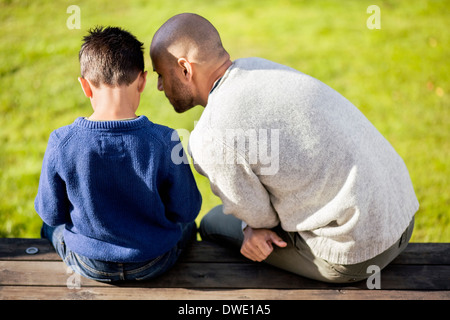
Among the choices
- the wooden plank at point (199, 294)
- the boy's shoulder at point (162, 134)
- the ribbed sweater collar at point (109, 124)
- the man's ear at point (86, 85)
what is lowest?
the wooden plank at point (199, 294)

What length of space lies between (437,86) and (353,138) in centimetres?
380

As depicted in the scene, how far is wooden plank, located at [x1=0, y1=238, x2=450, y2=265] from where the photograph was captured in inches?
88.7

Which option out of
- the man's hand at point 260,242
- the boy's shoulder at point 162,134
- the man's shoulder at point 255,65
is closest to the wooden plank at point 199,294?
the man's hand at point 260,242

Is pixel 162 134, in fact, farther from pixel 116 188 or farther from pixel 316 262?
pixel 316 262

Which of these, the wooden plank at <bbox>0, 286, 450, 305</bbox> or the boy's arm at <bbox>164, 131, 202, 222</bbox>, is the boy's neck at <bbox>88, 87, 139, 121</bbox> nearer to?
the boy's arm at <bbox>164, 131, 202, 222</bbox>

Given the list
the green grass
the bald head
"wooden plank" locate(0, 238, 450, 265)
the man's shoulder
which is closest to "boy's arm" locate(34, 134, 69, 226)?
"wooden plank" locate(0, 238, 450, 265)

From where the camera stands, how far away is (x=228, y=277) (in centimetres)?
214

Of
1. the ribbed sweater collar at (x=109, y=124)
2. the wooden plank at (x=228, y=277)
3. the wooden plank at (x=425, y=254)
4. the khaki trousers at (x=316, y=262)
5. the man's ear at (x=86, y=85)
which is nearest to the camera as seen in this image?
the ribbed sweater collar at (x=109, y=124)

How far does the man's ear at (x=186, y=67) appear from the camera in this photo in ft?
6.66

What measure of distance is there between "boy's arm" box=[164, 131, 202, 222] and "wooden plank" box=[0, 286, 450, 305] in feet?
1.15

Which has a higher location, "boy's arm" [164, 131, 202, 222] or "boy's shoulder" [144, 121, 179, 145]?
"boy's shoulder" [144, 121, 179, 145]

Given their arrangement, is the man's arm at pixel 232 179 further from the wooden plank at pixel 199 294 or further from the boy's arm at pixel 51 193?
the boy's arm at pixel 51 193

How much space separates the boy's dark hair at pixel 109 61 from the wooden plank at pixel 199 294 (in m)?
0.95
